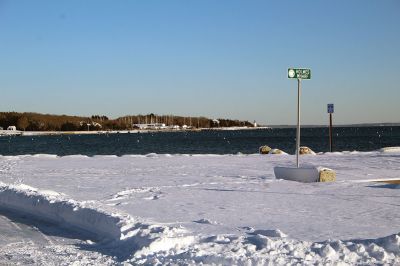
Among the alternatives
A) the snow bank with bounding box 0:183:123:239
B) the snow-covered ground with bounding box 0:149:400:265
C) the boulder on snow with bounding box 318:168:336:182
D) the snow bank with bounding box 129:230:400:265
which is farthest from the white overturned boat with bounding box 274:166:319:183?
the snow bank with bounding box 129:230:400:265

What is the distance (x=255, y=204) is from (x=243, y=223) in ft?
7.51

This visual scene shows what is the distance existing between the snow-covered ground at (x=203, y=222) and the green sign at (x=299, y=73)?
3.11 meters

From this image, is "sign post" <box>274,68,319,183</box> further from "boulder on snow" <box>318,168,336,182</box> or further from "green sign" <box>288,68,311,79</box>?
"boulder on snow" <box>318,168,336,182</box>

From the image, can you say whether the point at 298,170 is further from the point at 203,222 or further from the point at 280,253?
the point at 280,253

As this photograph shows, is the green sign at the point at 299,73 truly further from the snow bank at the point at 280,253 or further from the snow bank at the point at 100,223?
the snow bank at the point at 280,253

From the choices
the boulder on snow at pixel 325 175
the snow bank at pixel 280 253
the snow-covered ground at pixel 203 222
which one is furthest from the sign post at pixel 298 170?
the snow bank at pixel 280 253

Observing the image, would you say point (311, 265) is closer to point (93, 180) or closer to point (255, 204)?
point (255, 204)

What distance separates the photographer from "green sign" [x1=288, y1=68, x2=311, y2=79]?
15.0 metres

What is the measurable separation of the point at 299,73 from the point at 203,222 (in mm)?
7222

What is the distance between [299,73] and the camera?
1514cm

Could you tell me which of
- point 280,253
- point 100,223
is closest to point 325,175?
point 100,223

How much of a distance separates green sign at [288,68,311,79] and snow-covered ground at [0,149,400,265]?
10.2 ft

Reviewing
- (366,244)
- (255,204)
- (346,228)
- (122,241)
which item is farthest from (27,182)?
(366,244)

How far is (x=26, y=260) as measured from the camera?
7.38 meters
